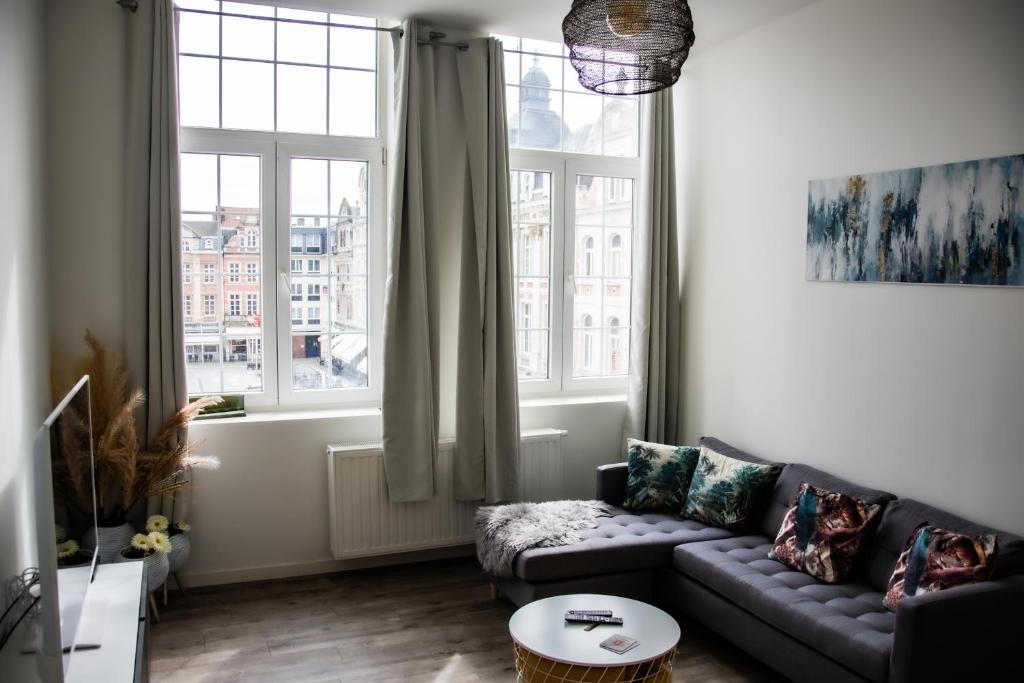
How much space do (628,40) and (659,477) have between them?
2.20 meters

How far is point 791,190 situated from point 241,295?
2749 mm

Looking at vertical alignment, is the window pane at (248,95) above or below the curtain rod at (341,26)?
below

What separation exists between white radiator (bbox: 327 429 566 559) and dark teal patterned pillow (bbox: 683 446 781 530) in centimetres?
92

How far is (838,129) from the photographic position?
3811mm

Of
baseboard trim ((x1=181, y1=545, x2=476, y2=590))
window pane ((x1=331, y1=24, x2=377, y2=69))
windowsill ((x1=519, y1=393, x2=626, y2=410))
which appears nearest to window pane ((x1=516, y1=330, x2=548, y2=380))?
windowsill ((x1=519, y1=393, x2=626, y2=410))

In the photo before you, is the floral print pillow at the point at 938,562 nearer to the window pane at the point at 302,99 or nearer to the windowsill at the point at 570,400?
the windowsill at the point at 570,400

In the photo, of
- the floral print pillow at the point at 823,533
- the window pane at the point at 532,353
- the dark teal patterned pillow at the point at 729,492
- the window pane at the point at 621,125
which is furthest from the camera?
the window pane at the point at 621,125

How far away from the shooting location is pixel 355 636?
367 centimetres

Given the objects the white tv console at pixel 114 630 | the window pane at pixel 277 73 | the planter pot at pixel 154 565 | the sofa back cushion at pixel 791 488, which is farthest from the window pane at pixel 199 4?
the sofa back cushion at pixel 791 488

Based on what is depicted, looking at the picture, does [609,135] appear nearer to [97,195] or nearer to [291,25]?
[291,25]

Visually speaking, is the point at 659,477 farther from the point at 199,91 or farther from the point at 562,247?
the point at 199,91

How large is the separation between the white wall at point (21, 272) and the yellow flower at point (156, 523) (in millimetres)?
657

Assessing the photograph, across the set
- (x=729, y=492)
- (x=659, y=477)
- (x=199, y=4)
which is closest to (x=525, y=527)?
(x=659, y=477)

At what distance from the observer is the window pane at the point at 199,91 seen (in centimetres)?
414
